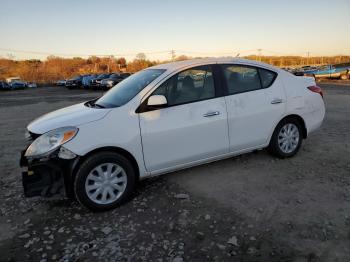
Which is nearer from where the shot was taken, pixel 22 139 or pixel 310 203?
pixel 310 203

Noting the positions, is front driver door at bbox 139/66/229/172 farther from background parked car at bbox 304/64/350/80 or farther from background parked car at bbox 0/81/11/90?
background parked car at bbox 0/81/11/90

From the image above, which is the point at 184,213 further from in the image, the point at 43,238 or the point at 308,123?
the point at 308,123

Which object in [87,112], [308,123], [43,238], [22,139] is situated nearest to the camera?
[43,238]

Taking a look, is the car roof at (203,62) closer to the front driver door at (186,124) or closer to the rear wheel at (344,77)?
the front driver door at (186,124)

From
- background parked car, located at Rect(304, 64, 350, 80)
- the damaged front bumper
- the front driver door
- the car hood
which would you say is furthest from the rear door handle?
background parked car, located at Rect(304, 64, 350, 80)

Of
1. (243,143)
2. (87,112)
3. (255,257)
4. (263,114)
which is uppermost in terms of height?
(87,112)

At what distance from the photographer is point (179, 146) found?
3.97 meters

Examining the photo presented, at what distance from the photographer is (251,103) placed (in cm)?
452

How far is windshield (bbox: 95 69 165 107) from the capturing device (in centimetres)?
402

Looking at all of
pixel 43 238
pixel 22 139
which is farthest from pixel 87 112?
pixel 22 139

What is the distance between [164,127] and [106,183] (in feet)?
3.21

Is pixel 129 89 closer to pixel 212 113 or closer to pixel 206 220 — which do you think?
pixel 212 113

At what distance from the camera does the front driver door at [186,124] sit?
12.5ft

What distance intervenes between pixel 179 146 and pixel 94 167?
1.11 meters
